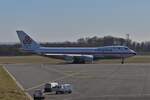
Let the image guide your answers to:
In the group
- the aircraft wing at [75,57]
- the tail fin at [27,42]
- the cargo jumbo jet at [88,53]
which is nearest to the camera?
the aircraft wing at [75,57]

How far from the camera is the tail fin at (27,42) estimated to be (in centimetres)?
9681

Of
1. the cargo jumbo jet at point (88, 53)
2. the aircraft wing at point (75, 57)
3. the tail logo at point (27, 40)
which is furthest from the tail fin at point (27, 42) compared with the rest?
the aircraft wing at point (75, 57)

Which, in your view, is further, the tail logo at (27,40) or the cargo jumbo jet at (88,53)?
the tail logo at (27,40)

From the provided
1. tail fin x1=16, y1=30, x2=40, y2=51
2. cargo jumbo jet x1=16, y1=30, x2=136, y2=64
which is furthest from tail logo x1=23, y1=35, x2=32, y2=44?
cargo jumbo jet x1=16, y1=30, x2=136, y2=64

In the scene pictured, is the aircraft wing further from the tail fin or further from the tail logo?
the tail logo

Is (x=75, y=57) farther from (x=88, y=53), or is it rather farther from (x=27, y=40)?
(x=27, y=40)

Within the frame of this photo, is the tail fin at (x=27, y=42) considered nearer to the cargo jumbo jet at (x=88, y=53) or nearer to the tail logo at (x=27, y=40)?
the tail logo at (x=27, y=40)

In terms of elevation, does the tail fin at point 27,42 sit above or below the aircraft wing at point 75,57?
above

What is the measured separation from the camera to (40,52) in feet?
312

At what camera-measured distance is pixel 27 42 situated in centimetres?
9762

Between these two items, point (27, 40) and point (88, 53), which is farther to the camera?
point (27, 40)

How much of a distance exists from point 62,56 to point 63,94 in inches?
2571

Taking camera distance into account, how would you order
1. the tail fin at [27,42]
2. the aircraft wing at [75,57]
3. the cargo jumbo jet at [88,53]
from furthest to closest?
1. the tail fin at [27,42]
2. the cargo jumbo jet at [88,53]
3. the aircraft wing at [75,57]

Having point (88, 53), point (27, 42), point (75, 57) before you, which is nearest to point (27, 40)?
point (27, 42)
